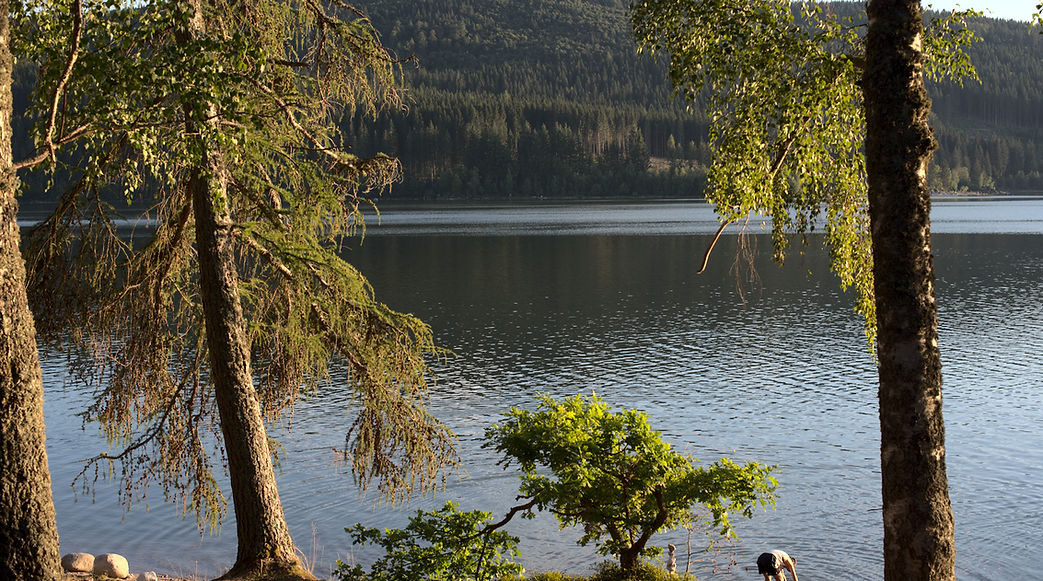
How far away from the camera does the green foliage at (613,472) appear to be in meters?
9.19

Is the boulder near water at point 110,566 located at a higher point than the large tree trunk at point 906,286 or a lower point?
lower

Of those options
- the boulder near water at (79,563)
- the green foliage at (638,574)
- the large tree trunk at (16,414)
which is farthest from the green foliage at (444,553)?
the boulder near water at (79,563)

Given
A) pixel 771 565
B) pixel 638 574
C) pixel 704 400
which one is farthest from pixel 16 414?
pixel 704 400

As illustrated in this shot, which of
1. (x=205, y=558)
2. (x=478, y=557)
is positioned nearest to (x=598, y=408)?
(x=478, y=557)

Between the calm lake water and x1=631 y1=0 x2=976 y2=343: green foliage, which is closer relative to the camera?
x1=631 y1=0 x2=976 y2=343: green foliage

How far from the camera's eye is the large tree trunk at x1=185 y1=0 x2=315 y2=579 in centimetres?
921

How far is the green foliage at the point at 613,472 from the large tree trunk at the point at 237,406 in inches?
95.6

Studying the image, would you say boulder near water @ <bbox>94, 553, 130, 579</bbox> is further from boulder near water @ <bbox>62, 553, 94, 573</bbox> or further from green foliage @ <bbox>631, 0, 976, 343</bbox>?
green foliage @ <bbox>631, 0, 976, 343</bbox>

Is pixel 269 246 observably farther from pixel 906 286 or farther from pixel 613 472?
pixel 906 286

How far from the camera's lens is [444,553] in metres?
8.70

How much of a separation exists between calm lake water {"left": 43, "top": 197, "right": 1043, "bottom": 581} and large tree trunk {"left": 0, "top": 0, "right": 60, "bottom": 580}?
5366 millimetres

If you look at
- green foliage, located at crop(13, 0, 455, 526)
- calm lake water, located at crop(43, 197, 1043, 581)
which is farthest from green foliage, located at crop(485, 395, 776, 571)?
calm lake water, located at crop(43, 197, 1043, 581)

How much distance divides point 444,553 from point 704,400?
15.9m

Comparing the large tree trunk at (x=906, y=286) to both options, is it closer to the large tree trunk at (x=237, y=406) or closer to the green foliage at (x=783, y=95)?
the green foliage at (x=783, y=95)
